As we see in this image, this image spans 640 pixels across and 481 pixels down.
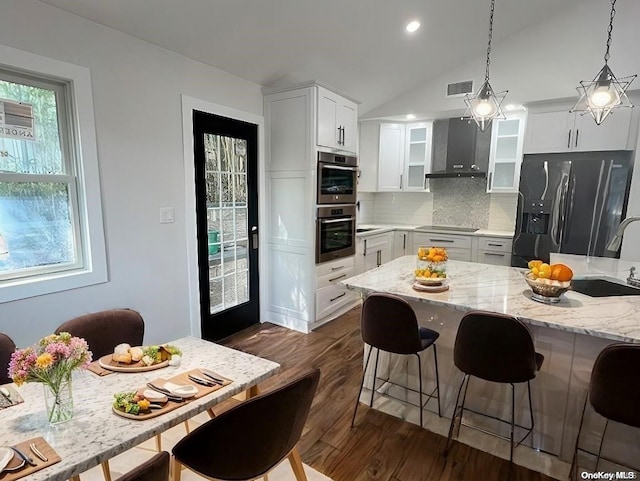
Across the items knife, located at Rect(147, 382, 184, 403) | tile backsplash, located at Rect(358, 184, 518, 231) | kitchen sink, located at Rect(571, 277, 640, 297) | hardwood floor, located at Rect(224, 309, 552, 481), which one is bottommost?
hardwood floor, located at Rect(224, 309, 552, 481)

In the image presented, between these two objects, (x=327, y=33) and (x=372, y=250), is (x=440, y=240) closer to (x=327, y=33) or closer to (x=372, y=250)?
(x=372, y=250)

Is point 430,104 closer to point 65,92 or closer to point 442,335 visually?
point 442,335

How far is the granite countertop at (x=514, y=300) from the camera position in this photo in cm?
160

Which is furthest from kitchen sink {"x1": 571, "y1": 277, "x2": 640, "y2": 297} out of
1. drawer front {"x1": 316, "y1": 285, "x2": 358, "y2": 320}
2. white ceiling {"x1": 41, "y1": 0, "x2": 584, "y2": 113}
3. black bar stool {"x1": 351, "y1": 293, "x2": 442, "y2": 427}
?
white ceiling {"x1": 41, "y1": 0, "x2": 584, "y2": 113}

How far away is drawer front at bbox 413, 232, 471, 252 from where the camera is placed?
4.56 m

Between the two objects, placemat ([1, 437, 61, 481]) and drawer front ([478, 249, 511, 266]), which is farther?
drawer front ([478, 249, 511, 266])

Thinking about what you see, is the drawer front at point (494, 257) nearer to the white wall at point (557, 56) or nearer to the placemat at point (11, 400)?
the white wall at point (557, 56)

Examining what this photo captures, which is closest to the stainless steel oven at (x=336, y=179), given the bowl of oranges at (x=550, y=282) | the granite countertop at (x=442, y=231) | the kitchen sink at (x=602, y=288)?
the granite countertop at (x=442, y=231)

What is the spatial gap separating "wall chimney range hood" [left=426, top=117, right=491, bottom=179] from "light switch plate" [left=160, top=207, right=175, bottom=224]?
341 cm

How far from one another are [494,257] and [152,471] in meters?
4.38

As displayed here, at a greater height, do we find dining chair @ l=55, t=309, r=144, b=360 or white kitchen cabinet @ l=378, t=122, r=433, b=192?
white kitchen cabinet @ l=378, t=122, r=433, b=192

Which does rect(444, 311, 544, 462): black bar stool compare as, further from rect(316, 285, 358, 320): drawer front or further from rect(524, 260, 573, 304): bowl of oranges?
rect(316, 285, 358, 320): drawer front

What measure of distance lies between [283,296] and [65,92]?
8.16 ft

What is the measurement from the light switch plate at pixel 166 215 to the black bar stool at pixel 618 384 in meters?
2.79
